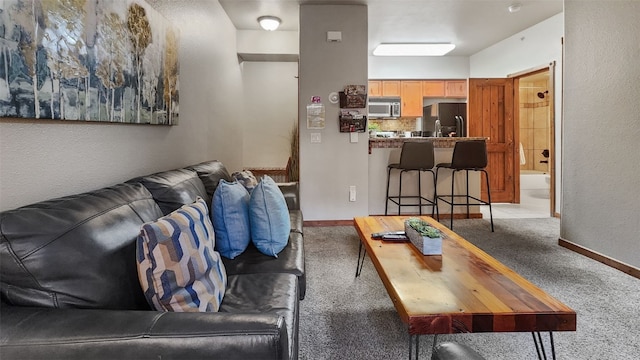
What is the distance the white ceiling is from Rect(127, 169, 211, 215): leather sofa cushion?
295 cm

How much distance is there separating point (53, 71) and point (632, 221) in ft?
12.2

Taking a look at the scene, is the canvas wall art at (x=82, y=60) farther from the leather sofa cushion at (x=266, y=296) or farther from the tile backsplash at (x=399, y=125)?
the tile backsplash at (x=399, y=125)

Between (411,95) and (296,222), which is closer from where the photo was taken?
(296,222)

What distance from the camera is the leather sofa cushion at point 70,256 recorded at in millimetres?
853

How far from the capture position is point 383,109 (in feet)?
21.8

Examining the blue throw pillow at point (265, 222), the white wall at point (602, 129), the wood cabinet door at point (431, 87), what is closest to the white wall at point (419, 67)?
the wood cabinet door at point (431, 87)

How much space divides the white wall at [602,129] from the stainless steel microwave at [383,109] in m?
3.56

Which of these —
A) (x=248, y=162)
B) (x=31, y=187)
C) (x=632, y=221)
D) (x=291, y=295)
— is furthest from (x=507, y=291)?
(x=248, y=162)

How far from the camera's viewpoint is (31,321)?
0.78m

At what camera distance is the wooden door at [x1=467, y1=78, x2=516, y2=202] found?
5.46 m

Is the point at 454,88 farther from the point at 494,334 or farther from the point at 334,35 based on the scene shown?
the point at 494,334

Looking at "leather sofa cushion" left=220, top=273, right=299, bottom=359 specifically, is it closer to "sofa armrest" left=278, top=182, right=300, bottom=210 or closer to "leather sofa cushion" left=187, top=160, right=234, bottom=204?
"leather sofa cushion" left=187, top=160, right=234, bottom=204

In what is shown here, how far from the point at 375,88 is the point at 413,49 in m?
1.09

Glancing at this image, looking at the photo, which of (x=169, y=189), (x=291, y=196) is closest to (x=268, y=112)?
(x=291, y=196)
